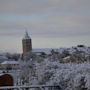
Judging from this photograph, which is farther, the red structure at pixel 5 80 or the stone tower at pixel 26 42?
the stone tower at pixel 26 42

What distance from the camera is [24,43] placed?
284 ft

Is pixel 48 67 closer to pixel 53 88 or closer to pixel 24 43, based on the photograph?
pixel 53 88

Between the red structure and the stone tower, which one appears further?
the stone tower

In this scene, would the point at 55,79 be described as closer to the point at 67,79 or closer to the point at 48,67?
the point at 67,79

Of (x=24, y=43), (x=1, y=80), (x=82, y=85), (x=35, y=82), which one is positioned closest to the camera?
(x=1, y=80)

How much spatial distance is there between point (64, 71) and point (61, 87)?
2.00 m

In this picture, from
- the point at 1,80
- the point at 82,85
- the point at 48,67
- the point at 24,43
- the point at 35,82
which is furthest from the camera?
the point at 24,43

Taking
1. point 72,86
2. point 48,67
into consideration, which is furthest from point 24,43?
point 72,86

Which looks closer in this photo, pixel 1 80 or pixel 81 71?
pixel 1 80

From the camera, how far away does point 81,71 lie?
1402 cm

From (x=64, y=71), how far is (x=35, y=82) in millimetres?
2338

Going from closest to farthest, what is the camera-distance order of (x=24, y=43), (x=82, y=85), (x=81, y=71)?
(x=82, y=85), (x=81, y=71), (x=24, y=43)

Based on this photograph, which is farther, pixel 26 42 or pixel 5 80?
pixel 26 42

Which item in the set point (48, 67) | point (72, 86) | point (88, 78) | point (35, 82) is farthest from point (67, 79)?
point (48, 67)
